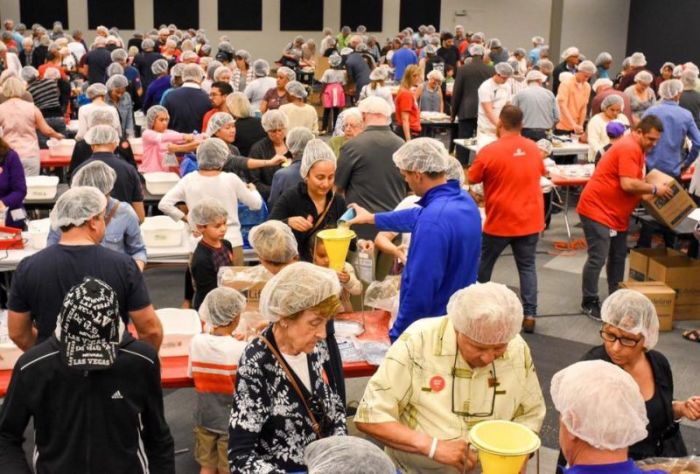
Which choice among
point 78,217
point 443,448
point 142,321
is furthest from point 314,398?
point 78,217

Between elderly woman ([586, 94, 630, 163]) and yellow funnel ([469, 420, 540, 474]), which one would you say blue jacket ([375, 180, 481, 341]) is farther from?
elderly woman ([586, 94, 630, 163])

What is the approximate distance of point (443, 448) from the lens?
8.34 ft

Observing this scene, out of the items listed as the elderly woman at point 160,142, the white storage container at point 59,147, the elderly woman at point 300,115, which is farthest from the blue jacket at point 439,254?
the white storage container at point 59,147

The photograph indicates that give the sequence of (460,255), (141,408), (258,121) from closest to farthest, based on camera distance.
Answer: (141,408), (460,255), (258,121)

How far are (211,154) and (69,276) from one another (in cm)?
217

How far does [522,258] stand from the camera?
6.02 metres

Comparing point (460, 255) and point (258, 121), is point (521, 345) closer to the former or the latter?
point (460, 255)

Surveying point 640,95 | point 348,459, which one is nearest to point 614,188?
point 348,459

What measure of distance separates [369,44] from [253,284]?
→ 14.2m

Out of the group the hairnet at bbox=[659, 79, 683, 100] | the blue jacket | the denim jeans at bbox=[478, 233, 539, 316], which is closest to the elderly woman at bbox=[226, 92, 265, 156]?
the denim jeans at bbox=[478, 233, 539, 316]

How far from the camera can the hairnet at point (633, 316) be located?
318 cm

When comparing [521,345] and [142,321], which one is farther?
[142,321]

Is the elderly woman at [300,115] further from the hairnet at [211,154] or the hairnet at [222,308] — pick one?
the hairnet at [222,308]

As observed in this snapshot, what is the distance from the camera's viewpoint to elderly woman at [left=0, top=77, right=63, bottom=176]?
7.57 meters
